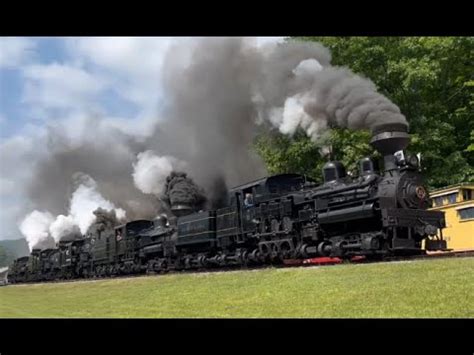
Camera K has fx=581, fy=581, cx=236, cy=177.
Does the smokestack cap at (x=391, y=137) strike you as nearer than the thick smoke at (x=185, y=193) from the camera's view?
Yes

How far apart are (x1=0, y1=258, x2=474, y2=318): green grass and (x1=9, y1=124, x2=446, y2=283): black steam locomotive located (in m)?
2.22

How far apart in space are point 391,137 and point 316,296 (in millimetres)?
5699

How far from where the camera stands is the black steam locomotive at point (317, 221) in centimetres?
1301

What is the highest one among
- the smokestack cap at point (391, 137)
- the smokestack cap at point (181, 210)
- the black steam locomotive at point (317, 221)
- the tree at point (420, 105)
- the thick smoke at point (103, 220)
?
the tree at point (420, 105)

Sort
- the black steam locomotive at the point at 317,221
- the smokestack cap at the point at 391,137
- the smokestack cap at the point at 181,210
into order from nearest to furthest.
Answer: the black steam locomotive at the point at 317,221, the smokestack cap at the point at 391,137, the smokestack cap at the point at 181,210

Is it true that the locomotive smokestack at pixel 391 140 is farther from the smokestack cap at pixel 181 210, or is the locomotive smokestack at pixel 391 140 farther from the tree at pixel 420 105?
the smokestack cap at pixel 181 210

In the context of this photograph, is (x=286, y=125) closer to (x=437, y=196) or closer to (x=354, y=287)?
(x=437, y=196)

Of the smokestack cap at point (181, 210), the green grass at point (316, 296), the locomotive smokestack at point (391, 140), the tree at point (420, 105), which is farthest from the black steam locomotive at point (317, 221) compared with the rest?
the tree at point (420, 105)

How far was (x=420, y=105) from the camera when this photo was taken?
67.2 feet

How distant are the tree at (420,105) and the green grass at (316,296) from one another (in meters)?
9.05

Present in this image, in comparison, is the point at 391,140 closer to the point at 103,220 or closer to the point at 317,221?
the point at 317,221

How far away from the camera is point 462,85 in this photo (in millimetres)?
21422
